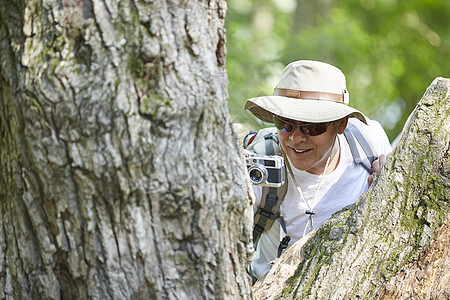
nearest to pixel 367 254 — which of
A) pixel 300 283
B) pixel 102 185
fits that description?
pixel 300 283

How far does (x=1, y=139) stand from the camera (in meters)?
1.80

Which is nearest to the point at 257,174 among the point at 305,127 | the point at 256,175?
the point at 256,175

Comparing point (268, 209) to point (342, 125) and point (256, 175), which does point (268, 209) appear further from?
point (342, 125)

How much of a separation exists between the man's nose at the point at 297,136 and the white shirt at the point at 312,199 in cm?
24

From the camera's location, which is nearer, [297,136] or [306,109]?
[306,109]

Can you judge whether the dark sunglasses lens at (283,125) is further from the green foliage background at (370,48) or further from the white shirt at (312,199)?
the green foliage background at (370,48)

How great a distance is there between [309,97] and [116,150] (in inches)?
79.2

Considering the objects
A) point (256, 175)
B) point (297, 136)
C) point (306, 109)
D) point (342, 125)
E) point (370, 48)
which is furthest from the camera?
point (370, 48)

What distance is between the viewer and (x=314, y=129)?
3344mm

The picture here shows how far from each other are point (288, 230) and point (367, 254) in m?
1.15

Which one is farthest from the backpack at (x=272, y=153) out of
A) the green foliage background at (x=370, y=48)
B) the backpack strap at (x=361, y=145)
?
the green foliage background at (x=370, y=48)

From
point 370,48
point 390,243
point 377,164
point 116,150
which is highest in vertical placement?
point 370,48

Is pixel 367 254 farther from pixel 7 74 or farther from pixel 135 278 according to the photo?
pixel 7 74

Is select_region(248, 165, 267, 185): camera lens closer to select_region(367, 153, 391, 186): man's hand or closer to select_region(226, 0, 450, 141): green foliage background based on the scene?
select_region(367, 153, 391, 186): man's hand
